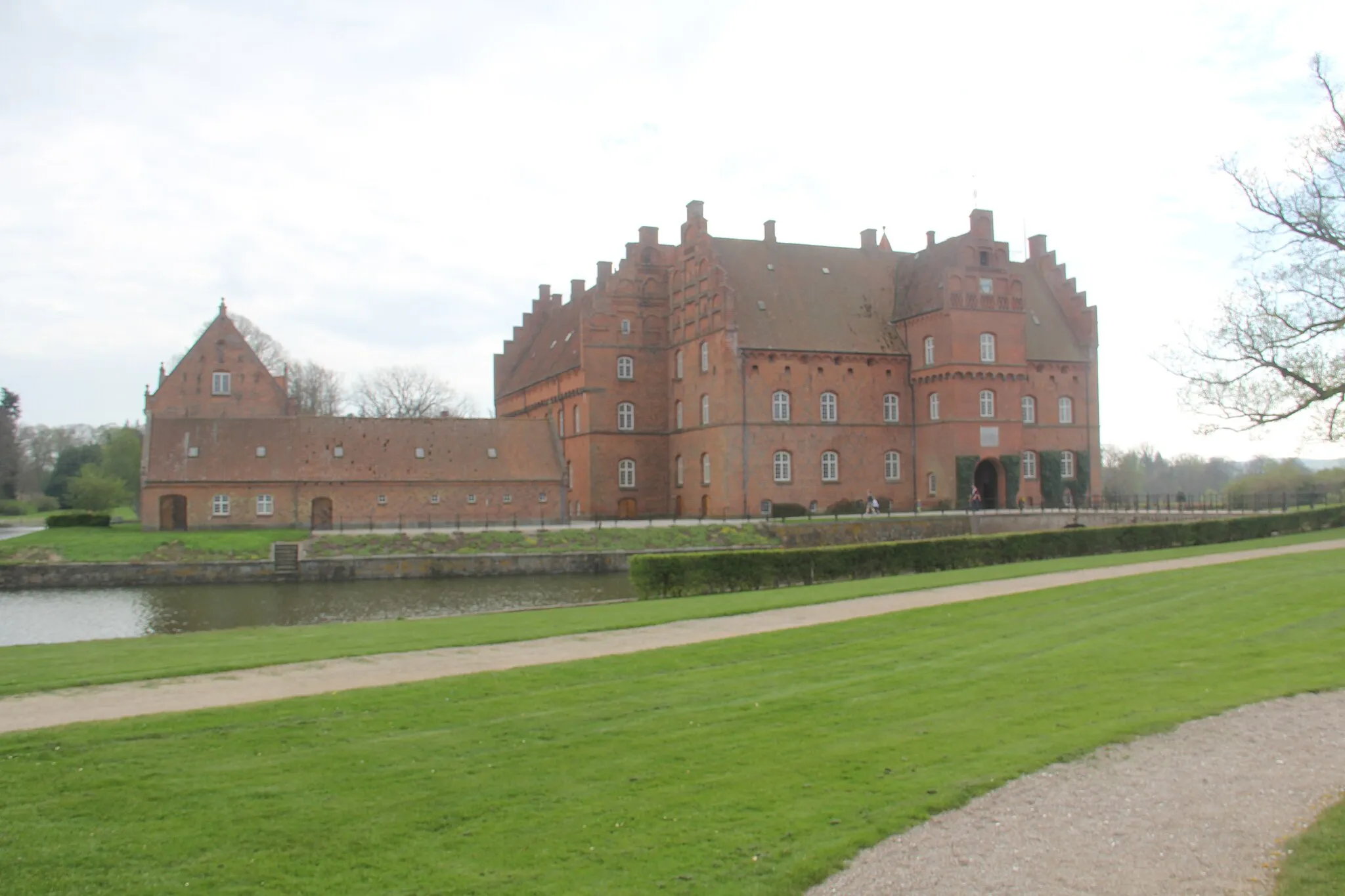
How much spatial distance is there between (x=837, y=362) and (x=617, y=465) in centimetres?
1158

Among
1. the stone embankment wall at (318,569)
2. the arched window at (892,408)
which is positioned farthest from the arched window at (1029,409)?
the stone embankment wall at (318,569)

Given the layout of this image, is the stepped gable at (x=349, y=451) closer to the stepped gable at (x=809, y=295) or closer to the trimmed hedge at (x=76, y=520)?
the trimmed hedge at (x=76, y=520)

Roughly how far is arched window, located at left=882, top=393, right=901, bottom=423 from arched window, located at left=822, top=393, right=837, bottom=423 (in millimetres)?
2648

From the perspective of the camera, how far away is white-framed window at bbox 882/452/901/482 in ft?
162

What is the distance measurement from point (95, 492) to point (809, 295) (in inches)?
1511

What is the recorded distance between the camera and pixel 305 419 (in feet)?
150

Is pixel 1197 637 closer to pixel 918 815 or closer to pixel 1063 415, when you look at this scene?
pixel 918 815

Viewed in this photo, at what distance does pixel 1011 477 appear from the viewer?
48.3 m

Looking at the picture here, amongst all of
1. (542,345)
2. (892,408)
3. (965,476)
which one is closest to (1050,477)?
(965,476)

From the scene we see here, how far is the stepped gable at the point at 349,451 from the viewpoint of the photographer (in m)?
42.7

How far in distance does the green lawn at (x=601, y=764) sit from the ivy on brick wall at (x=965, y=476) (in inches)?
1401

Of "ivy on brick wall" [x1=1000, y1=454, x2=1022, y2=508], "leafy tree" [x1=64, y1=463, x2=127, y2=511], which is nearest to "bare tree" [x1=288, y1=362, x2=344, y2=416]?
"leafy tree" [x1=64, y1=463, x2=127, y2=511]

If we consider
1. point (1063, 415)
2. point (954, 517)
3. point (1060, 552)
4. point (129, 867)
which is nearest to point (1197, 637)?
point (129, 867)

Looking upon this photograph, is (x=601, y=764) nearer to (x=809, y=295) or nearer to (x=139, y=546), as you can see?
(x=139, y=546)
